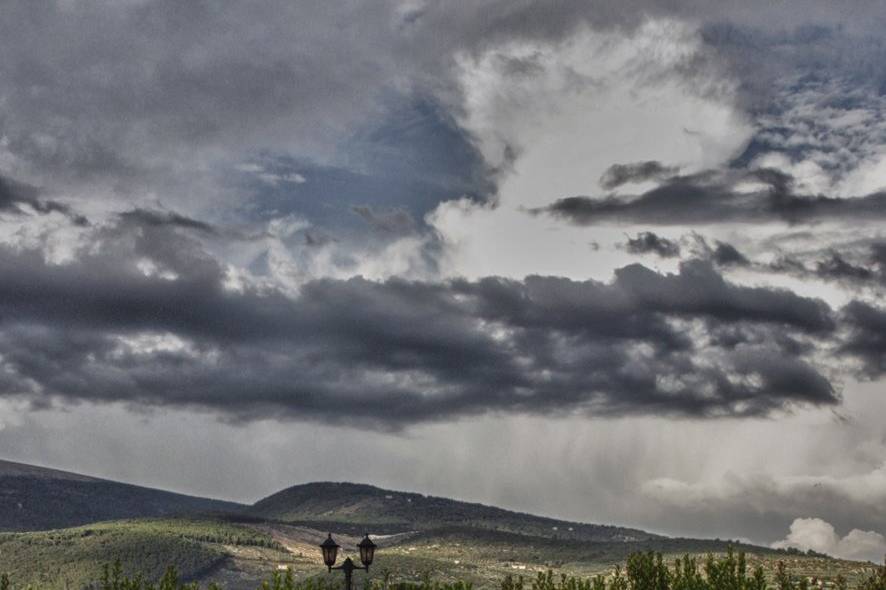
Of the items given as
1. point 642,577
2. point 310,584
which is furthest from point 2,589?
point 642,577

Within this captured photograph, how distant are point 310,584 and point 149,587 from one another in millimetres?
7277

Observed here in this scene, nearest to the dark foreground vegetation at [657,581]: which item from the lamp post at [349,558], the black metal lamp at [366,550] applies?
the lamp post at [349,558]

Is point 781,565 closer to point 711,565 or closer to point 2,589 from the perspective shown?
point 711,565

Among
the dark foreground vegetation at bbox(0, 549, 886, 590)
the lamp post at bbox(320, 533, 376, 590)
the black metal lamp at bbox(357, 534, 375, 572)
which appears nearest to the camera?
the dark foreground vegetation at bbox(0, 549, 886, 590)

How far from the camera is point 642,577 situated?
4659 centimetres

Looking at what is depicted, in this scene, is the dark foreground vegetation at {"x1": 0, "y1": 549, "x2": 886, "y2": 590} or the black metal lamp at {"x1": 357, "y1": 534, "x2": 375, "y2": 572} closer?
the dark foreground vegetation at {"x1": 0, "y1": 549, "x2": 886, "y2": 590}

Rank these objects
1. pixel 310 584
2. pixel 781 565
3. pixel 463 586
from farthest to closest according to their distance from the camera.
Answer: pixel 463 586, pixel 310 584, pixel 781 565

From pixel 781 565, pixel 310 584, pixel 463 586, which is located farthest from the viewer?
pixel 463 586

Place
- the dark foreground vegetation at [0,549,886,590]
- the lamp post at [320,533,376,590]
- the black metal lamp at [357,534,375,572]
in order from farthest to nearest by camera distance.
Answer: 1. the black metal lamp at [357,534,375,572]
2. the lamp post at [320,533,376,590]
3. the dark foreground vegetation at [0,549,886,590]

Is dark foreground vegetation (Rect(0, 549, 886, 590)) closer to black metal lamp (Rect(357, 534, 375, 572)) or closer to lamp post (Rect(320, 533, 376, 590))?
lamp post (Rect(320, 533, 376, 590))

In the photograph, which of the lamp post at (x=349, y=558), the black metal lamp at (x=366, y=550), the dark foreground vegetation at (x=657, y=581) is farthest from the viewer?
the black metal lamp at (x=366, y=550)

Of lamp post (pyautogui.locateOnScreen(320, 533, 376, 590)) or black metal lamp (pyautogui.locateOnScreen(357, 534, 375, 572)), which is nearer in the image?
lamp post (pyautogui.locateOnScreen(320, 533, 376, 590))

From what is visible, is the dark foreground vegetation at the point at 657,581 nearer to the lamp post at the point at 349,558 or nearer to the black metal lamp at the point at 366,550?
the lamp post at the point at 349,558

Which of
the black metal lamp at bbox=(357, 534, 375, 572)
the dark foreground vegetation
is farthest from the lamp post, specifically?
the dark foreground vegetation
